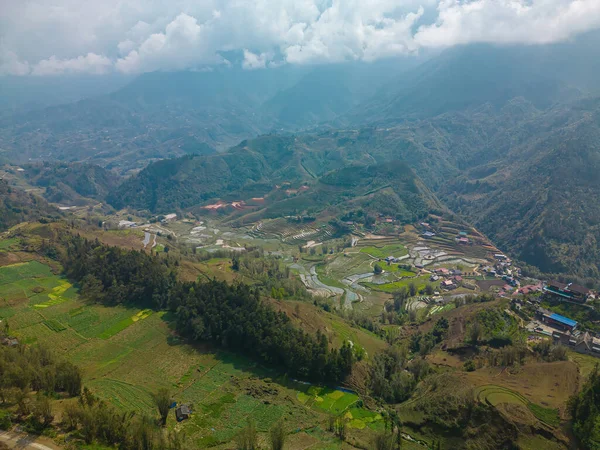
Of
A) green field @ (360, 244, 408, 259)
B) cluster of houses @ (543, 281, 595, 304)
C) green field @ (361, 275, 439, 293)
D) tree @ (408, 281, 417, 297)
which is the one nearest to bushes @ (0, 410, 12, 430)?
cluster of houses @ (543, 281, 595, 304)

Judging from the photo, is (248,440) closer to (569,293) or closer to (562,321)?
(562,321)

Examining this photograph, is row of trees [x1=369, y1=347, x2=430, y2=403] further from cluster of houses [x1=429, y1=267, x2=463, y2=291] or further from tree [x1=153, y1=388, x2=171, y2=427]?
cluster of houses [x1=429, y1=267, x2=463, y2=291]

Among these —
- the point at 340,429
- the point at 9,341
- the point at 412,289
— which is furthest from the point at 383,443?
the point at 412,289

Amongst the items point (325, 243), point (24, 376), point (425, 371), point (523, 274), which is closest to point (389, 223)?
point (325, 243)

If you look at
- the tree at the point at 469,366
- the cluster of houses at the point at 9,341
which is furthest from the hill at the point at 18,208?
the tree at the point at 469,366

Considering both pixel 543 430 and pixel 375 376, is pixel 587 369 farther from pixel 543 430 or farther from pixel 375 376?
pixel 375 376

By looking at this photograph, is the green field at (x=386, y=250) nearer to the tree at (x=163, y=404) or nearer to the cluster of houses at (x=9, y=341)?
the tree at (x=163, y=404)
